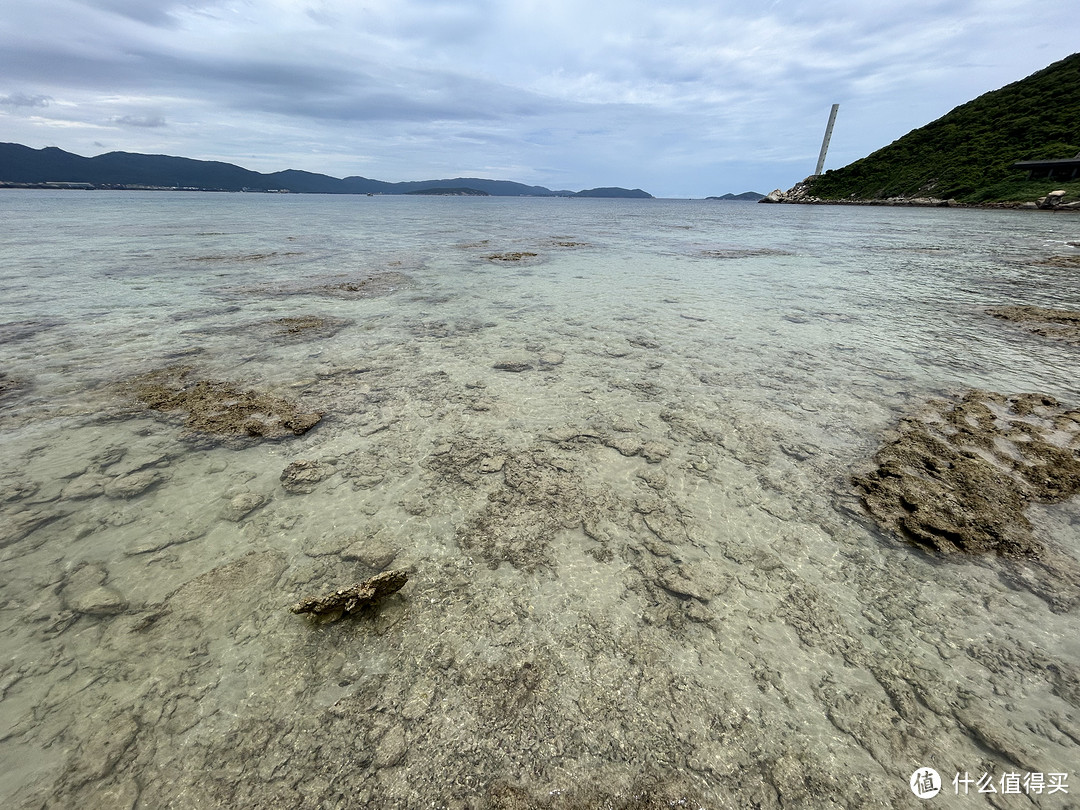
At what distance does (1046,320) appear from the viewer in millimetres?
9812

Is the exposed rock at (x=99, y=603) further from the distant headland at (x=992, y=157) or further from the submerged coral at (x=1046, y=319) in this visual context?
the distant headland at (x=992, y=157)

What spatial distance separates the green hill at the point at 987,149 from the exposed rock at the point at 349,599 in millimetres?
73517

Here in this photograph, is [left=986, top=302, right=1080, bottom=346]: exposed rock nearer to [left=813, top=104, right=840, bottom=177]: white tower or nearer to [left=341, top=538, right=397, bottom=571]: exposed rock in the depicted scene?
[left=341, top=538, right=397, bottom=571]: exposed rock

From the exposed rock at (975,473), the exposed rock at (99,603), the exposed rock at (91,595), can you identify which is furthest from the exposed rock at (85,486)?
the exposed rock at (975,473)

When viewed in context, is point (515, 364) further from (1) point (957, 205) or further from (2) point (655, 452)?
(1) point (957, 205)

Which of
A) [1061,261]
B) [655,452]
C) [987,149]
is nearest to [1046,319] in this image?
[655,452]

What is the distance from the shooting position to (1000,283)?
556 inches

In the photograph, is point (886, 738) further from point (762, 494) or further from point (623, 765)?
point (762, 494)

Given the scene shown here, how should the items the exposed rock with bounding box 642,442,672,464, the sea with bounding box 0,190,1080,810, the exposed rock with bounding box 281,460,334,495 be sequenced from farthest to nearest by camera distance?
the exposed rock with bounding box 642,442,672,464
the exposed rock with bounding box 281,460,334,495
the sea with bounding box 0,190,1080,810

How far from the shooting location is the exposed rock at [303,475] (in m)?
4.62

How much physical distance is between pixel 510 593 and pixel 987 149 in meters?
101

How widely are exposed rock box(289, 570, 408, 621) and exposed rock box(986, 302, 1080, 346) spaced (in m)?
12.8

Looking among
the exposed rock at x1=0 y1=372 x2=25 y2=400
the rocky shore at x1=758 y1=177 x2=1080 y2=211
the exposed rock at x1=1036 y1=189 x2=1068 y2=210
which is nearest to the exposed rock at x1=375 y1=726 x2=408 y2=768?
the exposed rock at x1=0 y1=372 x2=25 y2=400

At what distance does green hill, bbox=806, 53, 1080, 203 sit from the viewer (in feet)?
188
